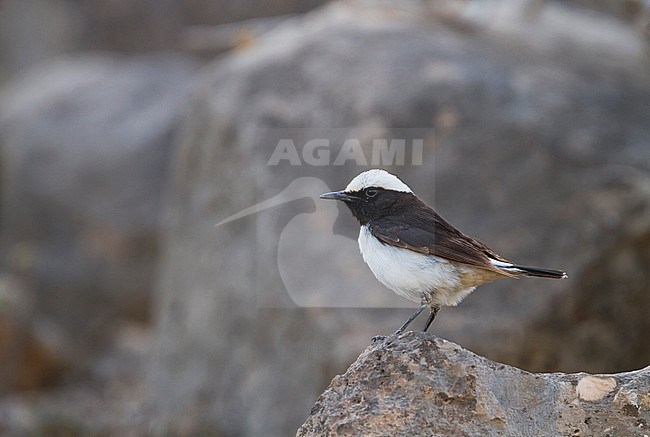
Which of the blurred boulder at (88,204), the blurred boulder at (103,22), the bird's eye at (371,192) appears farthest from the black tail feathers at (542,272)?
the blurred boulder at (103,22)

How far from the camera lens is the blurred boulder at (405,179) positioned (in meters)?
6.86

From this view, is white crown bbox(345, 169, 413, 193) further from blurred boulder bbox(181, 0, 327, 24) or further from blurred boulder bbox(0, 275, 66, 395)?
blurred boulder bbox(181, 0, 327, 24)

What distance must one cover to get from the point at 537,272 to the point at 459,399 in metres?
0.59

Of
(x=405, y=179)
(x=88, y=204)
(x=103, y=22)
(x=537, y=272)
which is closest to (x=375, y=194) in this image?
(x=537, y=272)

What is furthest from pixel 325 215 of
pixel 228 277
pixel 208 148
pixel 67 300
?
pixel 67 300

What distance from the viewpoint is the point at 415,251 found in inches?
152

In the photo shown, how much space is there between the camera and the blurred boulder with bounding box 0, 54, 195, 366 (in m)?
13.9

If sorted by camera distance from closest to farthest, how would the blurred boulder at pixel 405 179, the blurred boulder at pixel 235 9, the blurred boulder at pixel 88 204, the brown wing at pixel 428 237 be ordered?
1. the brown wing at pixel 428 237
2. the blurred boulder at pixel 405 179
3. the blurred boulder at pixel 88 204
4. the blurred boulder at pixel 235 9

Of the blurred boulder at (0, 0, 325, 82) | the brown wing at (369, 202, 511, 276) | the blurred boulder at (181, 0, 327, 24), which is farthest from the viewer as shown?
the blurred boulder at (0, 0, 325, 82)

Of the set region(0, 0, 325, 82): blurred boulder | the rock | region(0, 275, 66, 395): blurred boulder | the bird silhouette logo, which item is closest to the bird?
the rock

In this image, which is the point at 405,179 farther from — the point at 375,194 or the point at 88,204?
the point at 88,204

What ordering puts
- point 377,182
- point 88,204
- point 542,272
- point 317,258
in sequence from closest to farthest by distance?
point 542,272 < point 377,182 < point 317,258 < point 88,204

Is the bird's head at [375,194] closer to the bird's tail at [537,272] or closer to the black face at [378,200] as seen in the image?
the black face at [378,200]

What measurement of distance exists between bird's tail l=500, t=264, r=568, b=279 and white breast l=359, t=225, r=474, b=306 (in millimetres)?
239
